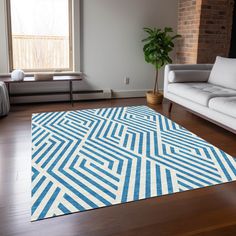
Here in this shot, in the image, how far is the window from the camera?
14.9ft

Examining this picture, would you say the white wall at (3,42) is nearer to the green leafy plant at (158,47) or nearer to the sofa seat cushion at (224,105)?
the green leafy plant at (158,47)

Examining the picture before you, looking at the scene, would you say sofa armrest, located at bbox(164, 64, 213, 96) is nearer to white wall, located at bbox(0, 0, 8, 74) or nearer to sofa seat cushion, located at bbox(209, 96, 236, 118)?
sofa seat cushion, located at bbox(209, 96, 236, 118)

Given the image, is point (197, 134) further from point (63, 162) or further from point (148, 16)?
point (148, 16)

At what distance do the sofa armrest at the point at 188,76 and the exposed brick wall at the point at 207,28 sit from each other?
0.67 meters

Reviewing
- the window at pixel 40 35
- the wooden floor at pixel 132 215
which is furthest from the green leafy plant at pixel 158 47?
the wooden floor at pixel 132 215

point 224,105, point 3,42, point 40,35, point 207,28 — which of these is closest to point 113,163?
point 224,105

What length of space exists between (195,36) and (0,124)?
130 inches

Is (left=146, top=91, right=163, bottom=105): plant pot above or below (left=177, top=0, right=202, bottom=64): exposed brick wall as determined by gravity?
below

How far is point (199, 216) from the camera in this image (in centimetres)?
178

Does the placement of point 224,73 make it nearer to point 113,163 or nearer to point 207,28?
point 207,28

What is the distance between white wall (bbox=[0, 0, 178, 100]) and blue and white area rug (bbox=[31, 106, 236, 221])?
1.53 meters

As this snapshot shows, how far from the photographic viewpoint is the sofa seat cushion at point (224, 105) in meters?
2.85

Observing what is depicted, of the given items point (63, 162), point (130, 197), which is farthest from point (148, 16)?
point (130, 197)

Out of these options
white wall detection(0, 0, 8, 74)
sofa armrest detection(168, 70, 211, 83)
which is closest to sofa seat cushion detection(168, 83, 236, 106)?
sofa armrest detection(168, 70, 211, 83)
